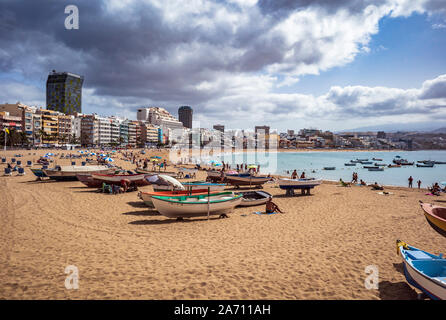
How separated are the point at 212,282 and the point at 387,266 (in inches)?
189

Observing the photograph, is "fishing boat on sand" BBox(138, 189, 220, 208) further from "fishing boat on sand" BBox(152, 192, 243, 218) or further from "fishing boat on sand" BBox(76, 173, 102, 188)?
"fishing boat on sand" BBox(76, 173, 102, 188)

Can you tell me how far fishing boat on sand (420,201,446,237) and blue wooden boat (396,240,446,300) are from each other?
2063mm

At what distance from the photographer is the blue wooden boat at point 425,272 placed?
4.70m

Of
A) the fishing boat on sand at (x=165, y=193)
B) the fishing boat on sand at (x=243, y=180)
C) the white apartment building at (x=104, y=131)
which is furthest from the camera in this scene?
the white apartment building at (x=104, y=131)

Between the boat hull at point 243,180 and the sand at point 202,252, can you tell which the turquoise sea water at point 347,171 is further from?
the sand at point 202,252

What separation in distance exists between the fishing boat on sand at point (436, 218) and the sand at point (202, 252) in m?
1.02

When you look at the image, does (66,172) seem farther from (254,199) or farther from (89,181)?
(254,199)

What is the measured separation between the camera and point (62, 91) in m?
151

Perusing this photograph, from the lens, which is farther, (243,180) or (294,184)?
(243,180)

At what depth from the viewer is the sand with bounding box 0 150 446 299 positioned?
18.1 feet

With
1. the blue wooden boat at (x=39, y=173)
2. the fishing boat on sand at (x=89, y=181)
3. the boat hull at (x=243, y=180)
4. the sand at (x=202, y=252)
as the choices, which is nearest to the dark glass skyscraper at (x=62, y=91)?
the blue wooden boat at (x=39, y=173)

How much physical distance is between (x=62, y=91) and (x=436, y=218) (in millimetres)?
181264

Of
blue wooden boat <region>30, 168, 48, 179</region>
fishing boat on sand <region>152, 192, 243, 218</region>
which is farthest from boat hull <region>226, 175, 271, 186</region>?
A: blue wooden boat <region>30, 168, 48, 179</region>

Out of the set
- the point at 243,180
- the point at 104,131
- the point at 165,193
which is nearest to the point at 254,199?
the point at 165,193
